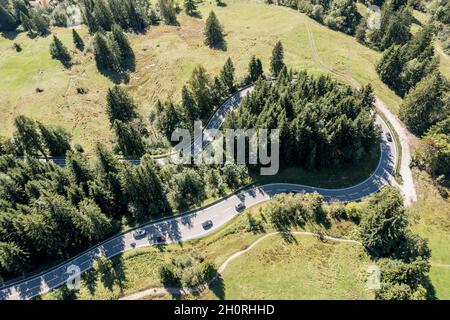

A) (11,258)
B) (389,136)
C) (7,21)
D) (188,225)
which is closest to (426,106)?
(389,136)

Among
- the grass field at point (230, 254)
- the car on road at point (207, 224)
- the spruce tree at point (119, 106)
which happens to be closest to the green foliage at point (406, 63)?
the grass field at point (230, 254)

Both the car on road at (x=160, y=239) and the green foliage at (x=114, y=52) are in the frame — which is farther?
the green foliage at (x=114, y=52)

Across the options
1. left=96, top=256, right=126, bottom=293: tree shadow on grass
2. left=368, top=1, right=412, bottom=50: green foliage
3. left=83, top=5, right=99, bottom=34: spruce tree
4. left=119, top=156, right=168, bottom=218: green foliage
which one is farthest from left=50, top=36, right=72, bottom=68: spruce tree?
left=368, top=1, right=412, bottom=50: green foliage

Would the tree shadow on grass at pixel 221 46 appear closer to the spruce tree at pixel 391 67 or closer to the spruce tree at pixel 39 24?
the spruce tree at pixel 391 67

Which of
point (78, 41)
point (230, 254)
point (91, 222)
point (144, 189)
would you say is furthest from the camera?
point (78, 41)

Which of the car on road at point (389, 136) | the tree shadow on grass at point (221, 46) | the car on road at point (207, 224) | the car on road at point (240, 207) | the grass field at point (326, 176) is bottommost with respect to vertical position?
the car on road at point (207, 224)

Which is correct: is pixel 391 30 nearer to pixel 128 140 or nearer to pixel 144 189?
pixel 128 140
